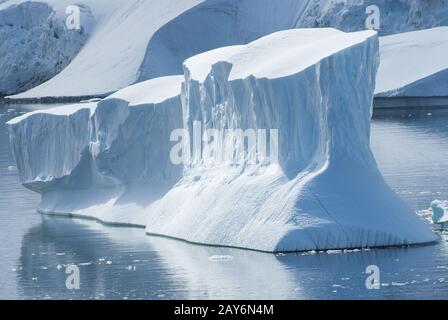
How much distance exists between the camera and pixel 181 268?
1270cm

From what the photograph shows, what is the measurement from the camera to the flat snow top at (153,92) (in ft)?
53.5

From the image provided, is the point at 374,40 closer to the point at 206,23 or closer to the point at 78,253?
the point at 78,253

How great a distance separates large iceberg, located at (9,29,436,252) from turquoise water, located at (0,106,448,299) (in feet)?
0.83

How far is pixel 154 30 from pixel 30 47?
354 inches

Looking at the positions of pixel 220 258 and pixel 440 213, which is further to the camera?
pixel 440 213

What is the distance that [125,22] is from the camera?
45719mm

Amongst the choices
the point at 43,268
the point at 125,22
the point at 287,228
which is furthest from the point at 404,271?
the point at 125,22

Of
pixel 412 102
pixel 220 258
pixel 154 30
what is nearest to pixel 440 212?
pixel 220 258

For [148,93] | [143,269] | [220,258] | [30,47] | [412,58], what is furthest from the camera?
[30,47]

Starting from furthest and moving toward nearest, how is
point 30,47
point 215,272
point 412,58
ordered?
point 30,47
point 412,58
point 215,272

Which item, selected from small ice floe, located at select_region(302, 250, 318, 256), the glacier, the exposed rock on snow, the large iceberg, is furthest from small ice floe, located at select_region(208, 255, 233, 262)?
the exposed rock on snow

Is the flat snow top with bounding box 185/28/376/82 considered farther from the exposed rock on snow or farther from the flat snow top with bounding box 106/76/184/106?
the exposed rock on snow

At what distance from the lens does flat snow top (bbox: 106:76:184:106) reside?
16.3 metres

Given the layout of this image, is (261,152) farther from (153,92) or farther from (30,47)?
(30,47)
